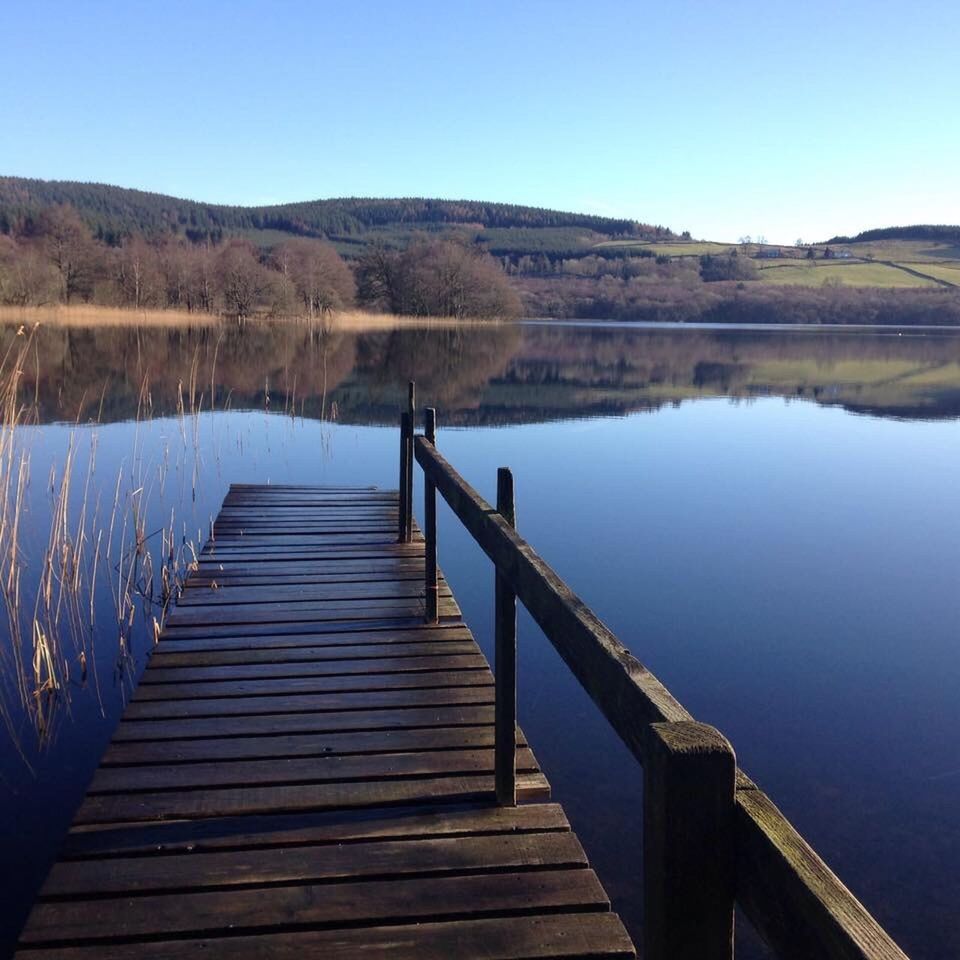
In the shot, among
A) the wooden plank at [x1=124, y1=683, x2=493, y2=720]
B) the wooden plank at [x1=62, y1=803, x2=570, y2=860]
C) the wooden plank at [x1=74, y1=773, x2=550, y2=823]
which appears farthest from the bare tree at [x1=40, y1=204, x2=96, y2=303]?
the wooden plank at [x1=62, y1=803, x2=570, y2=860]

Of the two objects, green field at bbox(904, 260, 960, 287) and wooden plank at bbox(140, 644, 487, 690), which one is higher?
green field at bbox(904, 260, 960, 287)

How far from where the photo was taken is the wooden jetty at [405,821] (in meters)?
1.37

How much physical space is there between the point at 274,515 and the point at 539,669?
331 centimetres

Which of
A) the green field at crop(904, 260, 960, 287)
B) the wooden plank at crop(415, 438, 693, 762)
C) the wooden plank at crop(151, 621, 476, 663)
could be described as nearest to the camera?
the wooden plank at crop(415, 438, 693, 762)

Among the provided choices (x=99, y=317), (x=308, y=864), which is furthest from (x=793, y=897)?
(x=99, y=317)

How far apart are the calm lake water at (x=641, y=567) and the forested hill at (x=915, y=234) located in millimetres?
126194

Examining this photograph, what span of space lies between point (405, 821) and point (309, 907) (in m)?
0.53

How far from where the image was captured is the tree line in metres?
44.2

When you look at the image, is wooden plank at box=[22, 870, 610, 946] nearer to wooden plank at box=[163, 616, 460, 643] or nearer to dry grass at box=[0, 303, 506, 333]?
wooden plank at box=[163, 616, 460, 643]

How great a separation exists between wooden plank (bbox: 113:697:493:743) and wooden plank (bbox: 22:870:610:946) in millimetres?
1111

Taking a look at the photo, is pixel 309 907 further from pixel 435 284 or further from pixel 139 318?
pixel 435 284

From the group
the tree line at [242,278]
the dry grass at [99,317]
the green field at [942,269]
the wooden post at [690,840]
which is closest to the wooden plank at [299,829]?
the wooden post at [690,840]

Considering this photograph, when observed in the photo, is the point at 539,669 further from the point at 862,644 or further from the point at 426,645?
the point at 862,644

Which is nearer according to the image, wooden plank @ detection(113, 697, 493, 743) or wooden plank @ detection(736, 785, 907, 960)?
wooden plank @ detection(736, 785, 907, 960)
